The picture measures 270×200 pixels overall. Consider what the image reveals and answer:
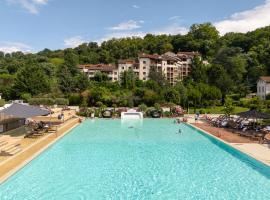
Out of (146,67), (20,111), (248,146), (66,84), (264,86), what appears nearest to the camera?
(248,146)

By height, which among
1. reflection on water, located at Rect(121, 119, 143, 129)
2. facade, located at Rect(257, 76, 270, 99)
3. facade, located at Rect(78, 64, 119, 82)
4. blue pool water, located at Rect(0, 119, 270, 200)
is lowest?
blue pool water, located at Rect(0, 119, 270, 200)

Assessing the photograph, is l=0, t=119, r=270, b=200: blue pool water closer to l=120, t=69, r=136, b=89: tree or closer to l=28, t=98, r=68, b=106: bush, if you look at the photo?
l=28, t=98, r=68, b=106: bush

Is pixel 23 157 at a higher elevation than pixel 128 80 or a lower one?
lower

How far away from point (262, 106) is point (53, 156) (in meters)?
29.4

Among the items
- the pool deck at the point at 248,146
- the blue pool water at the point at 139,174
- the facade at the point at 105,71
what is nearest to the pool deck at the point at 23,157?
the blue pool water at the point at 139,174

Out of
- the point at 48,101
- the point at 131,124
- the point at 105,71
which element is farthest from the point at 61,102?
the point at 105,71

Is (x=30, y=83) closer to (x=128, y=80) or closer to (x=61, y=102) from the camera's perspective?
(x=61, y=102)

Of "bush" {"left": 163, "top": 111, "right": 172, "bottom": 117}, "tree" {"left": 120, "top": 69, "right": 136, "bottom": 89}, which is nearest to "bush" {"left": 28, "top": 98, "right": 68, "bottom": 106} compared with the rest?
"tree" {"left": 120, "top": 69, "right": 136, "bottom": 89}

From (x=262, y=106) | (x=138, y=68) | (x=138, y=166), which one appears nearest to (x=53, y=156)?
(x=138, y=166)

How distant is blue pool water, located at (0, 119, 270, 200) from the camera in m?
10.4

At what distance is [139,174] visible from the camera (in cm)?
1280

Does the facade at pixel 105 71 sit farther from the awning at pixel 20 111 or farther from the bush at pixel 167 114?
the awning at pixel 20 111

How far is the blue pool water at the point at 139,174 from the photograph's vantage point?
10.4 m

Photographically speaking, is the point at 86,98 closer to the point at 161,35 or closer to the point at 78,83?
the point at 78,83
